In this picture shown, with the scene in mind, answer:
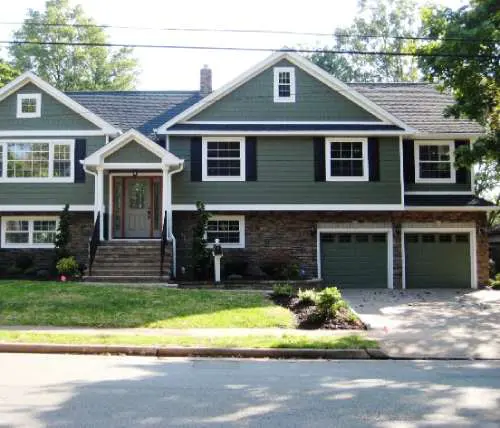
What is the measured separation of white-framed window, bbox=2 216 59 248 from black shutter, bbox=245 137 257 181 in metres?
7.32

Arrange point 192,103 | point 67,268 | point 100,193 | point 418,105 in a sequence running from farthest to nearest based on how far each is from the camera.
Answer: point 192,103 → point 418,105 → point 100,193 → point 67,268

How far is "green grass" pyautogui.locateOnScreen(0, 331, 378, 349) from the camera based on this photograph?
1043 centimetres

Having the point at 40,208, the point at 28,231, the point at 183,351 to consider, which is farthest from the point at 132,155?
the point at 183,351

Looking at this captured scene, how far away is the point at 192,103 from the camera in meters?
24.1

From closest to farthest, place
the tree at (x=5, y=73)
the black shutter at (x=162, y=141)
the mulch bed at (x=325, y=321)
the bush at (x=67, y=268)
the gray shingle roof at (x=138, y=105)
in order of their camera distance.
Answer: the mulch bed at (x=325, y=321), the bush at (x=67, y=268), the black shutter at (x=162, y=141), the gray shingle roof at (x=138, y=105), the tree at (x=5, y=73)

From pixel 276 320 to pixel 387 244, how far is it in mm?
9466

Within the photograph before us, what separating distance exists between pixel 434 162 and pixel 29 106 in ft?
50.6

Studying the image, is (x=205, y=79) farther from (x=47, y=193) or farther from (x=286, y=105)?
(x=47, y=193)

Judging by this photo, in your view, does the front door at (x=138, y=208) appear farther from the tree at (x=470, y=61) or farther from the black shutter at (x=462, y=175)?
the black shutter at (x=462, y=175)

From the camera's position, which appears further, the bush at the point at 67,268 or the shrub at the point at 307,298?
the bush at the point at 67,268

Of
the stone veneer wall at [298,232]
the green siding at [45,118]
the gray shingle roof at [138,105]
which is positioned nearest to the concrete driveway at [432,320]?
the stone veneer wall at [298,232]

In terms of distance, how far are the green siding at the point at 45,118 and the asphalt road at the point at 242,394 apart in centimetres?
1334

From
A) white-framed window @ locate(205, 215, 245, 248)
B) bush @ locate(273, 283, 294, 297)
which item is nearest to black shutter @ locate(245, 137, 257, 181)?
white-framed window @ locate(205, 215, 245, 248)

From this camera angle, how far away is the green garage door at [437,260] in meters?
21.5
